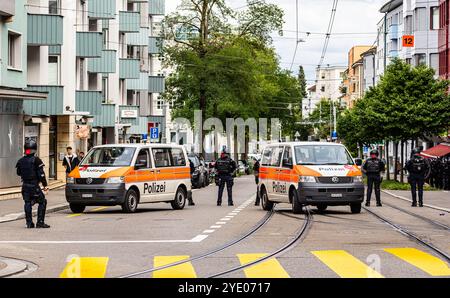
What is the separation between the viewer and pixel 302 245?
17.1 meters

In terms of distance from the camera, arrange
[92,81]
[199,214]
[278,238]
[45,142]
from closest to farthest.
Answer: [278,238], [199,214], [45,142], [92,81]

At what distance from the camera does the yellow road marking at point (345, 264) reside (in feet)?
40.8

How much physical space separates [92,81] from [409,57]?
1251 inches

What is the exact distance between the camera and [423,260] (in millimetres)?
14352

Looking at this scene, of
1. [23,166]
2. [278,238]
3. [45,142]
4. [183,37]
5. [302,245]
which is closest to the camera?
[302,245]

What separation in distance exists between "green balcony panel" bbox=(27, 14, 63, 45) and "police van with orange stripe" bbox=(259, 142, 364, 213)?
1627 cm

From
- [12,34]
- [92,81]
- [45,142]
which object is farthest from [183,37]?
[12,34]

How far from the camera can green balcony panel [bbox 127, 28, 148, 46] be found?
70938mm

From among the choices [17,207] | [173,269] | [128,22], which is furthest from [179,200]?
[128,22]

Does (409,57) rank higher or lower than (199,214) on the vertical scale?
higher

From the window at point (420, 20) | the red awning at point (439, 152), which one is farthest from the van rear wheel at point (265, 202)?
the window at point (420, 20)

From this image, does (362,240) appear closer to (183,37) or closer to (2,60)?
(2,60)

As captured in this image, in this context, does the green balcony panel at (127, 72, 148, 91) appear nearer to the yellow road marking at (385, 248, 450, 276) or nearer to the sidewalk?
the sidewalk

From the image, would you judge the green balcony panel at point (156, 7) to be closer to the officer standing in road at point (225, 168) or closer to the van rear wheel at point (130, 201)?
the officer standing in road at point (225, 168)
